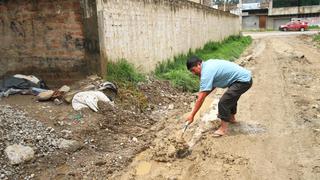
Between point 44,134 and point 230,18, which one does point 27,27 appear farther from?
point 230,18

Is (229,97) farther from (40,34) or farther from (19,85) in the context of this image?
(40,34)

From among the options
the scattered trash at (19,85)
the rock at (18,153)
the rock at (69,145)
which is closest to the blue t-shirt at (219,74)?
the rock at (69,145)

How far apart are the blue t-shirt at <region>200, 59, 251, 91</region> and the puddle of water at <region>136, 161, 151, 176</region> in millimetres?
1367

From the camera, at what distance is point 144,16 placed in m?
11.0

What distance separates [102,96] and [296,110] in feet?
12.7

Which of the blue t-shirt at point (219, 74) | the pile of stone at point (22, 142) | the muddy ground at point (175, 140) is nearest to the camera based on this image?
the muddy ground at point (175, 140)

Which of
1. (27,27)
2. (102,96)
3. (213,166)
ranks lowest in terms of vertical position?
(213,166)

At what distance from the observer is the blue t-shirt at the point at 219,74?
6.02m

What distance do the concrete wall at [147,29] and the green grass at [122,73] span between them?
177mm

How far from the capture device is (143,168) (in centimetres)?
560

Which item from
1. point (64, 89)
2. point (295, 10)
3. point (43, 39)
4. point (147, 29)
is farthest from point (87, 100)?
point (295, 10)

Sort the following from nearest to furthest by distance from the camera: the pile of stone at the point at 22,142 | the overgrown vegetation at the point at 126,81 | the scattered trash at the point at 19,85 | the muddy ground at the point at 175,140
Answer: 1. the muddy ground at the point at 175,140
2. the pile of stone at the point at 22,142
3. the scattered trash at the point at 19,85
4. the overgrown vegetation at the point at 126,81

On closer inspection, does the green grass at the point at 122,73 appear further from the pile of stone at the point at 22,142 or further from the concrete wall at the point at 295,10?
the concrete wall at the point at 295,10

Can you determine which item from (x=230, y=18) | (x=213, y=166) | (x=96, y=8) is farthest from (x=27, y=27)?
(x=230, y=18)
